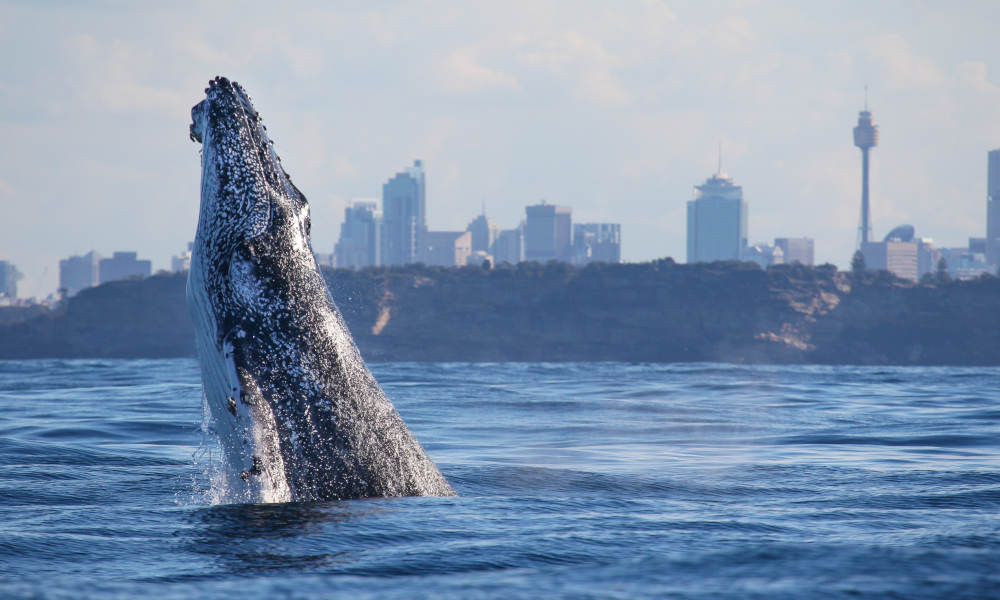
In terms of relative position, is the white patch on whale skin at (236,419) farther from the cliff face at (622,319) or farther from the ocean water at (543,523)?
the cliff face at (622,319)

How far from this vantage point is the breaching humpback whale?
231 inches

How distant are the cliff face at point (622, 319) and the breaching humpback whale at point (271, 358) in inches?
5865

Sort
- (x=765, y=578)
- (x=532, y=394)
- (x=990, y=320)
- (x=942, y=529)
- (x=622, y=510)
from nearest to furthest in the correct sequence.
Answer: (x=765, y=578) < (x=942, y=529) < (x=622, y=510) < (x=532, y=394) < (x=990, y=320)

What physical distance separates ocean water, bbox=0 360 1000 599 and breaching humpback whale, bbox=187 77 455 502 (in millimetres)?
210

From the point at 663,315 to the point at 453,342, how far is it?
34333 mm

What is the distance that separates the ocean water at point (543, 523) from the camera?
4328 mm

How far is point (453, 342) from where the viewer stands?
163250mm

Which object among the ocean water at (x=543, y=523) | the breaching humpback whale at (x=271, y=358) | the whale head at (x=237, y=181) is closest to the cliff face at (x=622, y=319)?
the ocean water at (x=543, y=523)

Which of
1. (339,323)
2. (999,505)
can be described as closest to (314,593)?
(339,323)

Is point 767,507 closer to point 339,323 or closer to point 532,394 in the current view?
point 339,323

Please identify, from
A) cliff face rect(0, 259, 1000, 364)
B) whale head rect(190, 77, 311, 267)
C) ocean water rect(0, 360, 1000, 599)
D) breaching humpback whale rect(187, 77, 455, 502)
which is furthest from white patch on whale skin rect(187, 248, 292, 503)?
cliff face rect(0, 259, 1000, 364)

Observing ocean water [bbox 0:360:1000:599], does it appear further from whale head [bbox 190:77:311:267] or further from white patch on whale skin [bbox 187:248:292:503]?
whale head [bbox 190:77:311:267]

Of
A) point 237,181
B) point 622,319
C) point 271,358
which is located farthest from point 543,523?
point 622,319

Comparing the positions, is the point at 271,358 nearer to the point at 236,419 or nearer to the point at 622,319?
the point at 236,419
